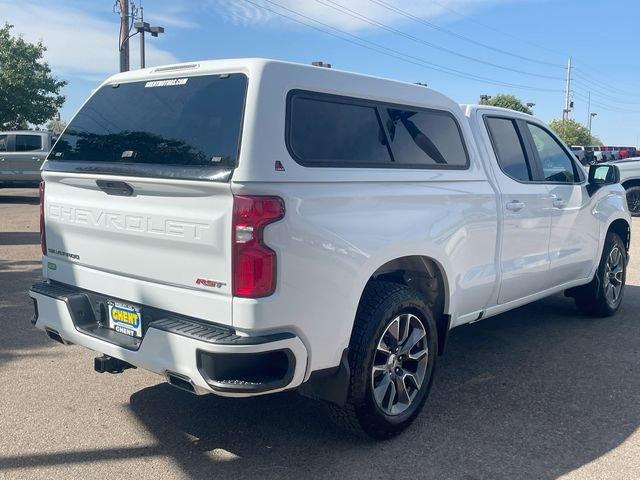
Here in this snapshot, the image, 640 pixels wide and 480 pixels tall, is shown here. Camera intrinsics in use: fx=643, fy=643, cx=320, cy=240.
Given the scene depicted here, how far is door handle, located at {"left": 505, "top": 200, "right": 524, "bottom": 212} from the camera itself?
4.63m

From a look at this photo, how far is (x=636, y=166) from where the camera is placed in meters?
15.7

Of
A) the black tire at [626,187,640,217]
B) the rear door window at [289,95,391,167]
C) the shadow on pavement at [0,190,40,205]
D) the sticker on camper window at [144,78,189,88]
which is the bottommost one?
the shadow on pavement at [0,190,40,205]

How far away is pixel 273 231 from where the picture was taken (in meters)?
2.95

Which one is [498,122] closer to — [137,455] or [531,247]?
[531,247]

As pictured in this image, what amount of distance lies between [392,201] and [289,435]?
1487mm

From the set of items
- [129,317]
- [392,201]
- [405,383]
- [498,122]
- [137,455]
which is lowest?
[137,455]

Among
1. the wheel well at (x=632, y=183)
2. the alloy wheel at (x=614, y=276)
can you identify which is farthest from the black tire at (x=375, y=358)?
the wheel well at (x=632, y=183)

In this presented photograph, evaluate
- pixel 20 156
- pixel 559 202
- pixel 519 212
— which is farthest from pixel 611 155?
pixel 519 212

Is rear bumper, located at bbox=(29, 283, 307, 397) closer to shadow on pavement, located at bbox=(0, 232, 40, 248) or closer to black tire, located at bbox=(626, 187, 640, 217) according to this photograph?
shadow on pavement, located at bbox=(0, 232, 40, 248)

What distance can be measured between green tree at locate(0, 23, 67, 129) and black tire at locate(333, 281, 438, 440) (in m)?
29.8

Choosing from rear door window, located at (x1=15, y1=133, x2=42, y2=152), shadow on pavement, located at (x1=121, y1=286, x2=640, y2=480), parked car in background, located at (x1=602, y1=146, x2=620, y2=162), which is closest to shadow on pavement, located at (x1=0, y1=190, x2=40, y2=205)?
rear door window, located at (x1=15, y1=133, x2=42, y2=152)

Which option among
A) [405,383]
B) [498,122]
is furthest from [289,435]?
[498,122]

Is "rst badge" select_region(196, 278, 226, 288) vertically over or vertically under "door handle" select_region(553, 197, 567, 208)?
under

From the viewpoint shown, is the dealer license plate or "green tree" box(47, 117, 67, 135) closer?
the dealer license plate
